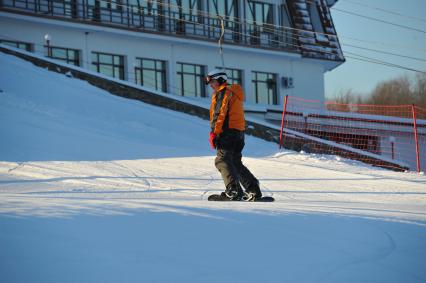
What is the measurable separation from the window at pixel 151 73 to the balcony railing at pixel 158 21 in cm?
163

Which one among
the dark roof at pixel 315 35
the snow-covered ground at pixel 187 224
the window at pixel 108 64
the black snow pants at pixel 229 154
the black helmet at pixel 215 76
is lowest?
the snow-covered ground at pixel 187 224

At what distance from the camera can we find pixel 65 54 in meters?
28.3

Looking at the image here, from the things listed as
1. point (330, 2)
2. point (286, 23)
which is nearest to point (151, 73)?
point (286, 23)

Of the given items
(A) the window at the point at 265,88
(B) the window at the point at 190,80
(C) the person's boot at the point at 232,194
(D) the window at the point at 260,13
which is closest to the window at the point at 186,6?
(B) the window at the point at 190,80

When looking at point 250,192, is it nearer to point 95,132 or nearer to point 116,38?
point 95,132

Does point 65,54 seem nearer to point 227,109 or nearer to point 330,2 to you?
point 330,2

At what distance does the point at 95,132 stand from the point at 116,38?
1468 centimetres

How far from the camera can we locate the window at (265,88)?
35.5 m

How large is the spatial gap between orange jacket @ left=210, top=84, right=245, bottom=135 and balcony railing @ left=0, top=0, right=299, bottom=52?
20344 millimetres

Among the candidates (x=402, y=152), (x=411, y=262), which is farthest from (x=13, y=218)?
(x=402, y=152)

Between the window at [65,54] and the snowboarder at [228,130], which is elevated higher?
the window at [65,54]

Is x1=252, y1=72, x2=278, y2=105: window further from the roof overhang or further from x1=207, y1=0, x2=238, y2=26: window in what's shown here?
the roof overhang

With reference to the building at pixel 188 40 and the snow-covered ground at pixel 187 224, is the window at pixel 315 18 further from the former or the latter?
the snow-covered ground at pixel 187 224

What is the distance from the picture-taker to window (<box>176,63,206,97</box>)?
1268 inches
